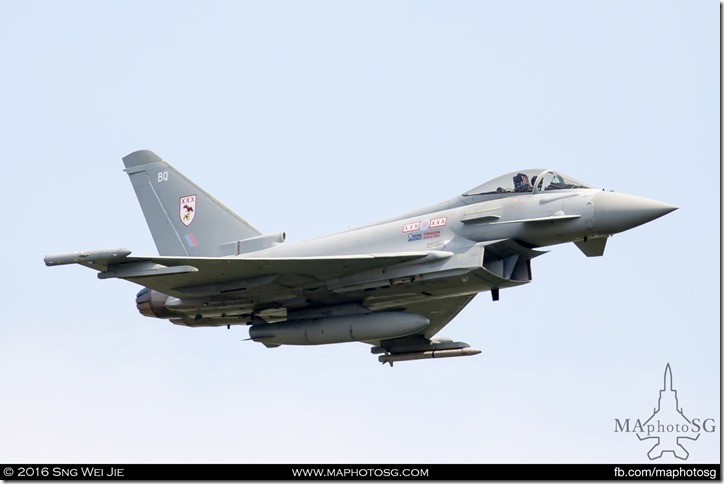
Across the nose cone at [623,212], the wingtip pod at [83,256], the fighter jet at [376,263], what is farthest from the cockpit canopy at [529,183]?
the wingtip pod at [83,256]

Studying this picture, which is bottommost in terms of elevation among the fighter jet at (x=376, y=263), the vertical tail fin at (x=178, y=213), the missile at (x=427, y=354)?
the missile at (x=427, y=354)

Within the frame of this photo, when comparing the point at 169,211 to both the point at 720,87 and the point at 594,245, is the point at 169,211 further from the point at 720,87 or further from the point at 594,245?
the point at 720,87

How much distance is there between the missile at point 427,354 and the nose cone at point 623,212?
18.3 ft

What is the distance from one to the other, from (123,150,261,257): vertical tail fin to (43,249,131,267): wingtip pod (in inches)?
158

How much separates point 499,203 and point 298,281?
4267mm

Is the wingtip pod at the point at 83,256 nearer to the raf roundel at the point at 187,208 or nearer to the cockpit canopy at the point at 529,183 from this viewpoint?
the raf roundel at the point at 187,208

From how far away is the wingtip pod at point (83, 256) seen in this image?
80.9 feet

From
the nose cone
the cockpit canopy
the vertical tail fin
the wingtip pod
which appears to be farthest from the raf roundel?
the nose cone

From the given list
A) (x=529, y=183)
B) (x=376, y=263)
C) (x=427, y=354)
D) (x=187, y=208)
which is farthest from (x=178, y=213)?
(x=529, y=183)

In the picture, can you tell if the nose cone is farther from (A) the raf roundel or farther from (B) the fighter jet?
(A) the raf roundel

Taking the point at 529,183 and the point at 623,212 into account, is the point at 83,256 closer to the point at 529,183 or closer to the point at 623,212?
the point at 529,183

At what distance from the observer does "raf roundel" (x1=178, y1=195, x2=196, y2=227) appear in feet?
96.0

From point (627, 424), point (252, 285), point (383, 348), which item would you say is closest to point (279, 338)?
point (252, 285)

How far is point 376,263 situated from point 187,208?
19.3ft
